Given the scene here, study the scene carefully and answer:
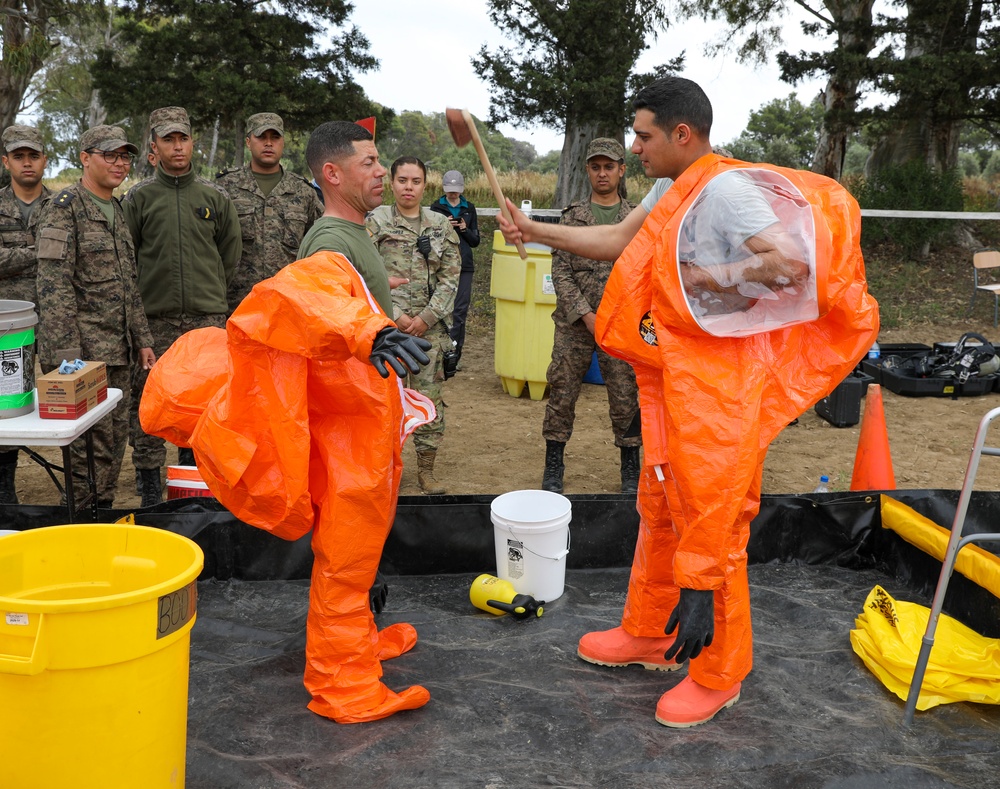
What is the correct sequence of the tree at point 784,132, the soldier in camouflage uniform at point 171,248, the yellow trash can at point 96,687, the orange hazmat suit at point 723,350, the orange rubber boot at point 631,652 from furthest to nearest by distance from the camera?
the tree at point 784,132 → the soldier in camouflage uniform at point 171,248 → the orange rubber boot at point 631,652 → the orange hazmat suit at point 723,350 → the yellow trash can at point 96,687

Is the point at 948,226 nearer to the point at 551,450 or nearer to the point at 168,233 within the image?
the point at 551,450

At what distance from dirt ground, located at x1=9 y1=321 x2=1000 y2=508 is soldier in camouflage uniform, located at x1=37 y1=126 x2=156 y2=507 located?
0.79m

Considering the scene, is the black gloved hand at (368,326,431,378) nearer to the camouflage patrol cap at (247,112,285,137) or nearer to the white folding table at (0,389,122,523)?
the white folding table at (0,389,122,523)

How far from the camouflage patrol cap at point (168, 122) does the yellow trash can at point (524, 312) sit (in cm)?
271

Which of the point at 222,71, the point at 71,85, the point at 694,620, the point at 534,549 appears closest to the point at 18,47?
the point at 222,71

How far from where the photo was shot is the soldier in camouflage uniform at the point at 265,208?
16.9ft

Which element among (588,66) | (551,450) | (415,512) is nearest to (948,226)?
(588,66)

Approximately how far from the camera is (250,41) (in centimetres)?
1257

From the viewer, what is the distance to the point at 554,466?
16.8 feet

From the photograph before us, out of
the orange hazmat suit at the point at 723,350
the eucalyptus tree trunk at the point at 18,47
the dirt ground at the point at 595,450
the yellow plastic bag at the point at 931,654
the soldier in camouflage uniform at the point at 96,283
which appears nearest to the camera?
the orange hazmat suit at the point at 723,350

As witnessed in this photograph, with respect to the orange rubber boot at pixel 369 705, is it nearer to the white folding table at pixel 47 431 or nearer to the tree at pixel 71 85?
the white folding table at pixel 47 431

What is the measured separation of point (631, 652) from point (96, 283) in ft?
10.0

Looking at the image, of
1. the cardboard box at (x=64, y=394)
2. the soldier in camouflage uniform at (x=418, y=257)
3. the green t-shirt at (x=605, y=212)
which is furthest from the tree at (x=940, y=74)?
the cardboard box at (x=64, y=394)

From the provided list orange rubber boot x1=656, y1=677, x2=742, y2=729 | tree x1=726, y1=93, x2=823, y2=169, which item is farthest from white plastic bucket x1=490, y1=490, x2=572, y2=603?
tree x1=726, y1=93, x2=823, y2=169
